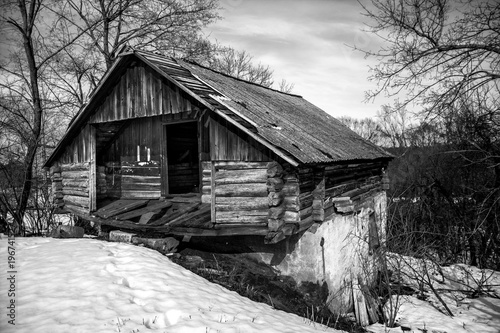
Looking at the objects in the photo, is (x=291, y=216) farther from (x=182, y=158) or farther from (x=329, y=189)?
(x=182, y=158)

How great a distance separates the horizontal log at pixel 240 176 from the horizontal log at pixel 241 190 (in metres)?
0.08

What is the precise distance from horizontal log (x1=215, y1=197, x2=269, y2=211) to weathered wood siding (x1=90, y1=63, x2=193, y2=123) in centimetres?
229

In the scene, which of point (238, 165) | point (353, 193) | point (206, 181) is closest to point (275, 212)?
point (238, 165)

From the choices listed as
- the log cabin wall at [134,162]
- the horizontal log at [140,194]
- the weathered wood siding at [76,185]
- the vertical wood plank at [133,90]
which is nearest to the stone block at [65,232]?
the weathered wood siding at [76,185]

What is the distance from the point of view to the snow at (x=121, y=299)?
4441mm

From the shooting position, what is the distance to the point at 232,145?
683 centimetres

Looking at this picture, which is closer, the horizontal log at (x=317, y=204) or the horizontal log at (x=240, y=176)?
the horizontal log at (x=240, y=176)

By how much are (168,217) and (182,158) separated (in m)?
A: 3.59

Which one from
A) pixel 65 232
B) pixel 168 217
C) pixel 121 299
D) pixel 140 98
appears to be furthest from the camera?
pixel 65 232

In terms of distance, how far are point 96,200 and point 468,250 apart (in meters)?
15.9

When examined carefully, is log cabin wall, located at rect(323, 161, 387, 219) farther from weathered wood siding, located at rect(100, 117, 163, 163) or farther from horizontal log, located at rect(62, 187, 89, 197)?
horizontal log, located at rect(62, 187, 89, 197)

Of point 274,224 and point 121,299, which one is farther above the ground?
point 274,224

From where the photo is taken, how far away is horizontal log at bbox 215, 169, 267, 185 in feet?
21.8

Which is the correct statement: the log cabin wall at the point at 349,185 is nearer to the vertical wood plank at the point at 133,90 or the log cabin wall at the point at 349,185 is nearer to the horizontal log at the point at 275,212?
the horizontal log at the point at 275,212
